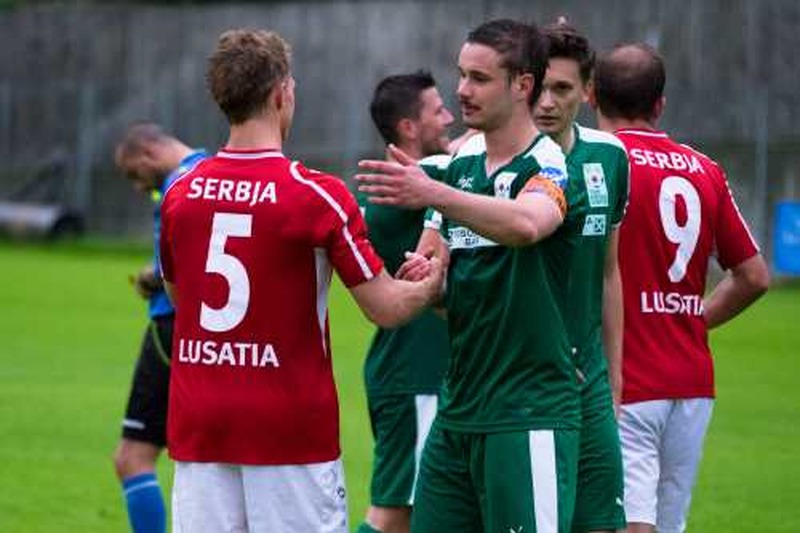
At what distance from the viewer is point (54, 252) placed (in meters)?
36.3

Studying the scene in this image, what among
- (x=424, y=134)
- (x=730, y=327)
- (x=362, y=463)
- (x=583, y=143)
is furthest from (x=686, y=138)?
(x=583, y=143)

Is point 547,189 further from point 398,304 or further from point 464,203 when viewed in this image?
point 398,304

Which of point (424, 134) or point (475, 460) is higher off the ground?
point (424, 134)

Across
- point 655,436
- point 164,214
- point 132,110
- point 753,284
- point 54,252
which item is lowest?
point 54,252

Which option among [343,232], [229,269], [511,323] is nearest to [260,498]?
[229,269]

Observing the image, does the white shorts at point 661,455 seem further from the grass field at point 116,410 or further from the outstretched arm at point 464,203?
the grass field at point 116,410

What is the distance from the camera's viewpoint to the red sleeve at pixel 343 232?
5.93m

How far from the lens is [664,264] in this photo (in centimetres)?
740

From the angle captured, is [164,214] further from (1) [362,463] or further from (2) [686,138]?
(2) [686,138]

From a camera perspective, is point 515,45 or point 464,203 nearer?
point 464,203

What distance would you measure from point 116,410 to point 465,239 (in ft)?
32.5

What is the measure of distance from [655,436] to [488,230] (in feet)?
6.65

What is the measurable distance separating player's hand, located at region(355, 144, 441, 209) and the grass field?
17.5 feet

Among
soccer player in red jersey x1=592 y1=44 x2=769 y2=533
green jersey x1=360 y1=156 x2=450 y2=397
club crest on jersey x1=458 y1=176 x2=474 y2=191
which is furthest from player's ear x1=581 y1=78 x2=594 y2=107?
green jersey x1=360 y1=156 x2=450 y2=397
